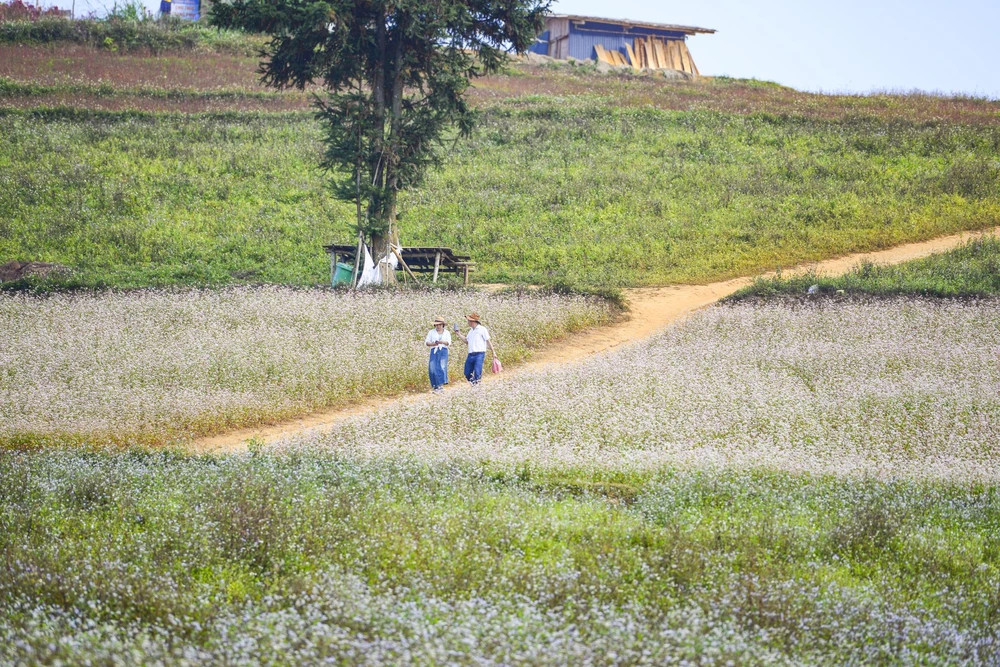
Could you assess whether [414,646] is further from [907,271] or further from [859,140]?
[859,140]

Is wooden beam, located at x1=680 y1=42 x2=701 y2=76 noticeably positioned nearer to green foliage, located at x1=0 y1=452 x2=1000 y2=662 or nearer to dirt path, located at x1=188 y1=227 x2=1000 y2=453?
dirt path, located at x1=188 y1=227 x2=1000 y2=453

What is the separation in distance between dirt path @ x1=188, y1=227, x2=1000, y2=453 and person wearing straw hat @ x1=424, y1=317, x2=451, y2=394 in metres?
0.33

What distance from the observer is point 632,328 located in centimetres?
2133

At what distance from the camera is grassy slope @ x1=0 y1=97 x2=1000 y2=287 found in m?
27.6

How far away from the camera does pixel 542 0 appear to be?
23234 mm

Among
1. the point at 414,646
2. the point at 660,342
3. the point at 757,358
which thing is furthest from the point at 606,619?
the point at 660,342

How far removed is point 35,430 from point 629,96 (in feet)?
139

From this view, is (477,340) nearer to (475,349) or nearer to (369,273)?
(475,349)

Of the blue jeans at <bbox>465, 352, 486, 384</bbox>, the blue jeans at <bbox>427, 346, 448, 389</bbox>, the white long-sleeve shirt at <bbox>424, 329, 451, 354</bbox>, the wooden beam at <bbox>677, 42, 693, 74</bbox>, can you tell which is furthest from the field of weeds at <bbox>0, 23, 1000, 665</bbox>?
the wooden beam at <bbox>677, 42, 693, 74</bbox>

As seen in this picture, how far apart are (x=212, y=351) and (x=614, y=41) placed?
173 feet

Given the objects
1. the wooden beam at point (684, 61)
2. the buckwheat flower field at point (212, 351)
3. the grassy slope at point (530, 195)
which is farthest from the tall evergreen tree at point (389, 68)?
the wooden beam at point (684, 61)

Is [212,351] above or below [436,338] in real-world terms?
below

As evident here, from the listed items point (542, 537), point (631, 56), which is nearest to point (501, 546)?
point (542, 537)

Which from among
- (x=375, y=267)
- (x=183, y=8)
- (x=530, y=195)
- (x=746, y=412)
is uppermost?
(x=183, y=8)
